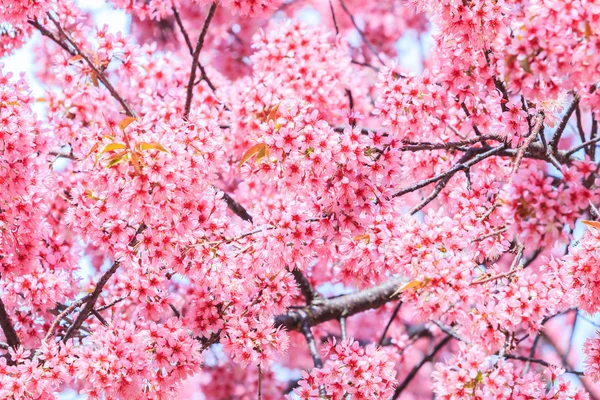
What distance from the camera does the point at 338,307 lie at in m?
5.79

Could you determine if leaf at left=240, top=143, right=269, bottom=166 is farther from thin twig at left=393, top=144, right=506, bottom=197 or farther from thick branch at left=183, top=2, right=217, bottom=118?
thick branch at left=183, top=2, right=217, bottom=118

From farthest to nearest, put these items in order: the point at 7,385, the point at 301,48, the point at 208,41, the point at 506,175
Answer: the point at 208,41 → the point at 301,48 → the point at 506,175 → the point at 7,385

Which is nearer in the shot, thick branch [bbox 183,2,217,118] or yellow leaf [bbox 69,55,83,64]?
thick branch [bbox 183,2,217,118]

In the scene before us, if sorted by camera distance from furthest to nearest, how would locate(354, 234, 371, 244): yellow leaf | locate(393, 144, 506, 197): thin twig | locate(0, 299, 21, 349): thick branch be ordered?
locate(0, 299, 21, 349): thick branch
locate(354, 234, 371, 244): yellow leaf
locate(393, 144, 506, 197): thin twig

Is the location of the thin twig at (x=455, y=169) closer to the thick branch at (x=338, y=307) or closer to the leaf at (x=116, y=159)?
the leaf at (x=116, y=159)

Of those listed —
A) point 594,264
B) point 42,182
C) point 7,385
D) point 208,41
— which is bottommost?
point 7,385

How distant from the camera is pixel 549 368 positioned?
400cm

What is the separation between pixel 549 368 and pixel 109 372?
2407 mm

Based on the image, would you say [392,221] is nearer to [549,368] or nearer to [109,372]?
[549,368]

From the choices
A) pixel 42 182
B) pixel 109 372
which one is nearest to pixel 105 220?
pixel 42 182

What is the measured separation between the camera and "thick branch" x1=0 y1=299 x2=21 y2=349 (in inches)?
174

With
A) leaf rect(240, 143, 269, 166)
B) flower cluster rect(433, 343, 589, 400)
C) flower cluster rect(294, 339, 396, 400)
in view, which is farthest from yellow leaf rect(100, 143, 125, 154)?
flower cluster rect(433, 343, 589, 400)

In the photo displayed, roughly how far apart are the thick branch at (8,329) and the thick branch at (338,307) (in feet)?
5.95

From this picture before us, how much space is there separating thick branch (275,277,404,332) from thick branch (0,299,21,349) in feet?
5.95
